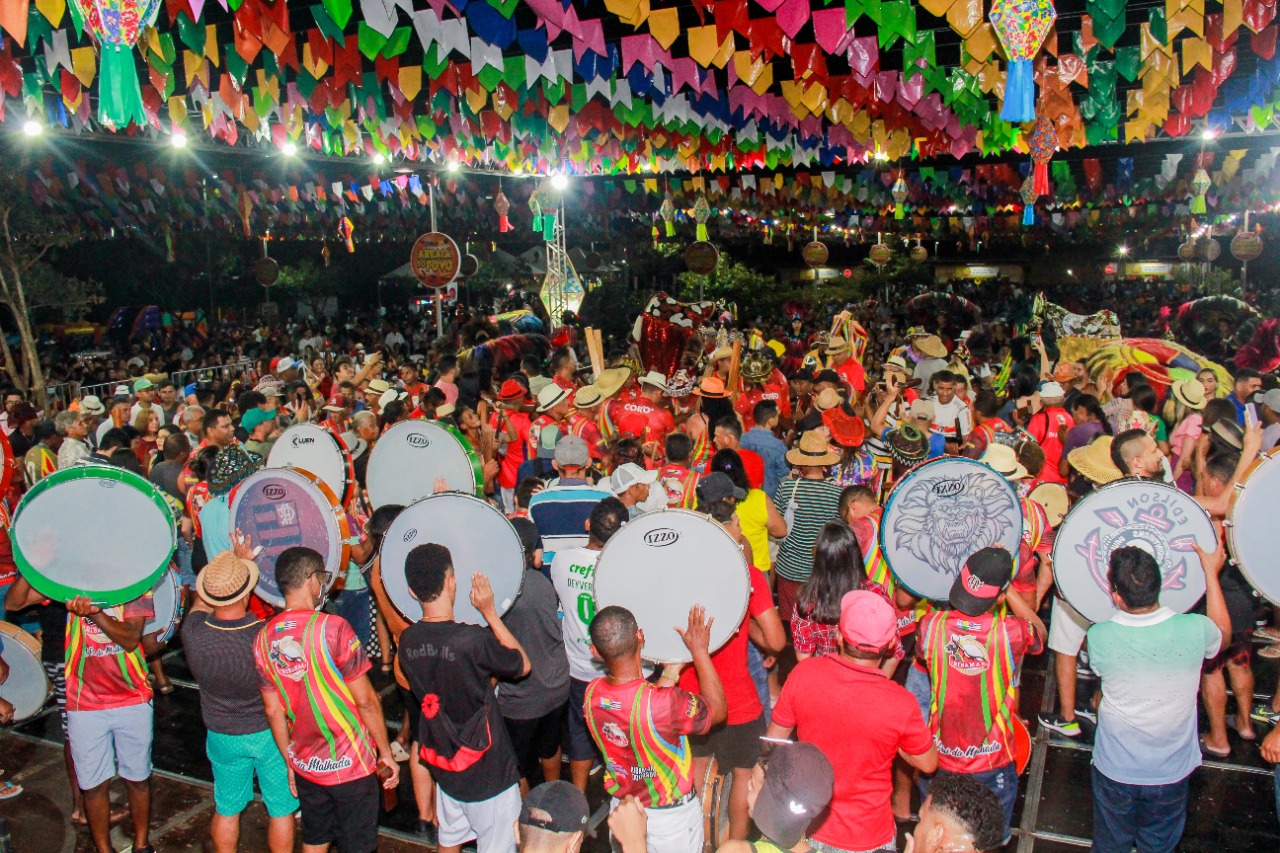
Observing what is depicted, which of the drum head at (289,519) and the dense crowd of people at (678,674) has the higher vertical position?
the drum head at (289,519)

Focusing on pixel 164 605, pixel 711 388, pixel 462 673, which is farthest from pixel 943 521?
pixel 711 388

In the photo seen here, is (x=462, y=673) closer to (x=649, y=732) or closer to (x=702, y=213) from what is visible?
(x=649, y=732)

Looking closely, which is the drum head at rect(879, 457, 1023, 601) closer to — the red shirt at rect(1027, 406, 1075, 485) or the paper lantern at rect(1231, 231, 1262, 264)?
the red shirt at rect(1027, 406, 1075, 485)

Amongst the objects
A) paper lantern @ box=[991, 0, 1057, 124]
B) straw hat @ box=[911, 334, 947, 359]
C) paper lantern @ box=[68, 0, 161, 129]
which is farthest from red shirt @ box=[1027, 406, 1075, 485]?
paper lantern @ box=[68, 0, 161, 129]

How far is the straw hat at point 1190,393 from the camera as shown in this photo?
769 cm

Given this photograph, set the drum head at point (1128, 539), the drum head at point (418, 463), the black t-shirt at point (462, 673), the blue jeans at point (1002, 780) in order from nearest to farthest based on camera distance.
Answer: the black t-shirt at point (462, 673)
the blue jeans at point (1002, 780)
the drum head at point (1128, 539)
the drum head at point (418, 463)

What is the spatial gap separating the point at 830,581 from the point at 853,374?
6.92 metres

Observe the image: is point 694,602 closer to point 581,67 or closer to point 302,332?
point 581,67

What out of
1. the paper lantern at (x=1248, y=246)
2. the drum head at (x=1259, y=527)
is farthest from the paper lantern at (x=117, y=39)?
the paper lantern at (x=1248, y=246)

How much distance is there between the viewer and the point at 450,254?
51.6 ft

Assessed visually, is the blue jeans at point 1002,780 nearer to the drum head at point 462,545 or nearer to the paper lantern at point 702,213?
the drum head at point 462,545

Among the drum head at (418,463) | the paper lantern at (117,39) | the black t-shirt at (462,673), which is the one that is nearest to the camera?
the black t-shirt at (462,673)

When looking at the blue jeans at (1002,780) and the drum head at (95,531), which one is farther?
the drum head at (95,531)

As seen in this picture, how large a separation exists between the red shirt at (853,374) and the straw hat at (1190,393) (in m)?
3.43
